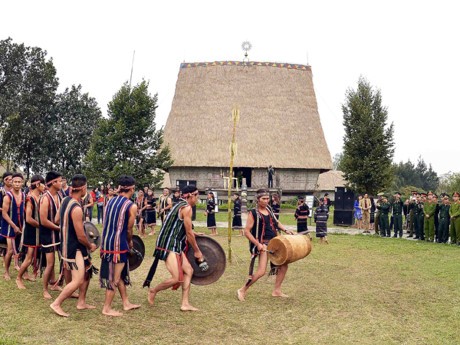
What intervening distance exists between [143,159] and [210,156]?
6122 mm

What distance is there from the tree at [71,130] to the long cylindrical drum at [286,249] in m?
30.1

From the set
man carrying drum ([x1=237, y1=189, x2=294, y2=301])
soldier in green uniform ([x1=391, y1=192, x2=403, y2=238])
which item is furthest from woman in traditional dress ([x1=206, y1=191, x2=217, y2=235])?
man carrying drum ([x1=237, y1=189, x2=294, y2=301])

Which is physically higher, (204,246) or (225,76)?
(225,76)

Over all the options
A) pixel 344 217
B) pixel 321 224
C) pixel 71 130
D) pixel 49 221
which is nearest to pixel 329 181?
pixel 71 130

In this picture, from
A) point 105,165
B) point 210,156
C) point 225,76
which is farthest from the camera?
point 225,76

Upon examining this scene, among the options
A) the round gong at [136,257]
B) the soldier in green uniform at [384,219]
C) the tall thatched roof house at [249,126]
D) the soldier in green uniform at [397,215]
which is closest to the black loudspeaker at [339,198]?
the soldier in green uniform at [384,219]

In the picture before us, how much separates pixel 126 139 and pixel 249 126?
10378mm

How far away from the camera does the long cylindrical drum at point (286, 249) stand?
8.20 metres

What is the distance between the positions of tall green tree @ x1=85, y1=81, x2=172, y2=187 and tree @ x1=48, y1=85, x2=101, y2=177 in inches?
281

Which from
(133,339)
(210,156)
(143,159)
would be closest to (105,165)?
(143,159)

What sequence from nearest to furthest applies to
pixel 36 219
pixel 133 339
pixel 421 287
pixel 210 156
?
1. pixel 133 339
2. pixel 36 219
3. pixel 421 287
4. pixel 210 156

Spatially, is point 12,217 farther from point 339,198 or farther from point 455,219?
point 339,198

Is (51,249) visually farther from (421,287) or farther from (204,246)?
(421,287)

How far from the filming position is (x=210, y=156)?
35.3m
